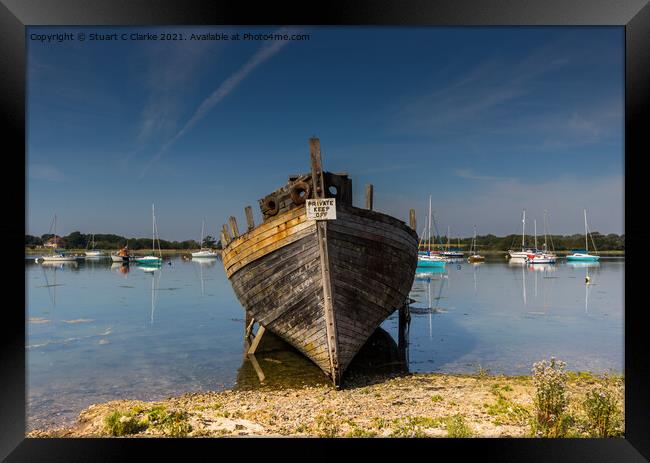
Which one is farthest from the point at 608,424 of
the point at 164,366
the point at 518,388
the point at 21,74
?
the point at 164,366

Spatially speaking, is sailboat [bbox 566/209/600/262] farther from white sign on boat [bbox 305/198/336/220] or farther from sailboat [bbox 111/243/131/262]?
sailboat [bbox 111/243/131/262]

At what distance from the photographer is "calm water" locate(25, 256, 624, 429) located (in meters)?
9.35

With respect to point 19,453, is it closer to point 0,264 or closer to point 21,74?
point 0,264

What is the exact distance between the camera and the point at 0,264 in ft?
16.0

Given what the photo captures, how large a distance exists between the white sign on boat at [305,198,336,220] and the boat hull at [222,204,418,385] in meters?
0.14

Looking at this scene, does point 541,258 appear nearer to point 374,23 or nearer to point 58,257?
point 374,23

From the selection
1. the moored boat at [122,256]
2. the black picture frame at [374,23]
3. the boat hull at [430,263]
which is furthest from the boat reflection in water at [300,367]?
the moored boat at [122,256]

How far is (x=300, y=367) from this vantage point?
1018 cm

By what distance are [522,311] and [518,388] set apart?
535 inches

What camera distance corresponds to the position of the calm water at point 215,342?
30.7 feet

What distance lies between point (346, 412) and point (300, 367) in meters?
3.80

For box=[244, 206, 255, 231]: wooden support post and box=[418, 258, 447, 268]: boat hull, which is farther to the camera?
box=[418, 258, 447, 268]: boat hull

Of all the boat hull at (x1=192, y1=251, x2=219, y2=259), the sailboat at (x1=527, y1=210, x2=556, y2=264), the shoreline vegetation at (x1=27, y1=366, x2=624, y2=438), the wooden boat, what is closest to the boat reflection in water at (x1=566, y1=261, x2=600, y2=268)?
the sailboat at (x1=527, y1=210, x2=556, y2=264)

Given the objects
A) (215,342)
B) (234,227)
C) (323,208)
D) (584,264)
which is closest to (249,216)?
(234,227)
